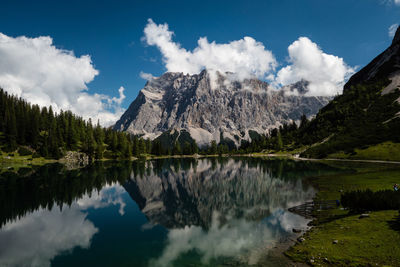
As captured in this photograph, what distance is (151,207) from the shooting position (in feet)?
136

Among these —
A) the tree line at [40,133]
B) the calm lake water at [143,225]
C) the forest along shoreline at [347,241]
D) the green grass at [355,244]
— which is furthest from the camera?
the tree line at [40,133]

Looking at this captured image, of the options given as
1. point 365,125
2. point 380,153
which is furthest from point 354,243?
point 365,125

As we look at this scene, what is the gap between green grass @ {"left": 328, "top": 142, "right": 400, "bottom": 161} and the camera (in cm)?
9919

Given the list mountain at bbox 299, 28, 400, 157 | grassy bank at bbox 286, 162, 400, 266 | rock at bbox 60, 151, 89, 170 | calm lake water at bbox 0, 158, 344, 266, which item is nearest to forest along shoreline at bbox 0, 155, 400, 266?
grassy bank at bbox 286, 162, 400, 266

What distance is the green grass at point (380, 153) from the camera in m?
99.2

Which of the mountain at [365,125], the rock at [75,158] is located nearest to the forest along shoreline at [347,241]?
the mountain at [365,125]

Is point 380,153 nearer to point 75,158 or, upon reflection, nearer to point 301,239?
point 301,239

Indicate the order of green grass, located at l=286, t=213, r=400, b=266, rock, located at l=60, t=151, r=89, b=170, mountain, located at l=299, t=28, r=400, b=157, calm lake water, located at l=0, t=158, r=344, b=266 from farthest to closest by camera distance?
rock, located at l=60, t=151, r=89, b=170 < mountain, located at l=299, t=28, r=400, b=157 < calm lake water, located at l=0, t=158, r=344, b=266 < green grass, located at l=286, t=213, r=400, b=266

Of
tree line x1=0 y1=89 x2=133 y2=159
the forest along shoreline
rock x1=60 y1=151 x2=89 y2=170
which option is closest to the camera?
the forest along shoreline

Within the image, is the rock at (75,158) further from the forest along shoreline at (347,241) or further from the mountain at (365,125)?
the mountain at (365,125)

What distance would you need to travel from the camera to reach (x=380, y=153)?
346 ft

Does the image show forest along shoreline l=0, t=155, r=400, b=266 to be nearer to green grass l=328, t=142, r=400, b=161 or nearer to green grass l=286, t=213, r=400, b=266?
green grass l=286, t=213, r=400, b=266

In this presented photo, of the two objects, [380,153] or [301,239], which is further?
[380,153]

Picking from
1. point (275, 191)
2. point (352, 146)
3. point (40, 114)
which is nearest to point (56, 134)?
point (40, 114)
